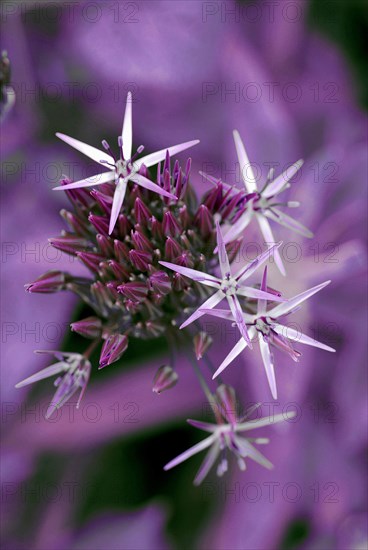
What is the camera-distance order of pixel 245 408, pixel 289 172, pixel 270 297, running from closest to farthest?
pixel 270 297
pixel 289 172
pixel 245 408

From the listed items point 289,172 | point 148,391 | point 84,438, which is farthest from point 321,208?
point 84,438

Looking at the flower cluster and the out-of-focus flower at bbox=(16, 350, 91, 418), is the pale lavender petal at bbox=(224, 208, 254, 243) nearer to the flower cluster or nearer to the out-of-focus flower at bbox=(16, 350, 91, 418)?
the flower cluster

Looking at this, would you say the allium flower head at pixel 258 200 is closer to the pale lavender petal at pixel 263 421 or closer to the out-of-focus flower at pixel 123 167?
the out-of-focus flower at pixel 123 167

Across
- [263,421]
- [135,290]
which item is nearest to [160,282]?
[135,290]

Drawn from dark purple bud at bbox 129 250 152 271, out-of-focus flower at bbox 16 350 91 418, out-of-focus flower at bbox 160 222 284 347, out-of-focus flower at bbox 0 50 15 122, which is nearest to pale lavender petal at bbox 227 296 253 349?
out-of-focus flower at bbox 160 222 284 347

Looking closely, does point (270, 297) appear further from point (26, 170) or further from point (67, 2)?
point (67, 2)

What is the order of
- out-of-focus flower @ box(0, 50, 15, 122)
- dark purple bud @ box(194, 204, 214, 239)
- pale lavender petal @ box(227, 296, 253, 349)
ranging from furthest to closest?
out-of-focus flower @ box(0, 50, 15, 122), dark purple bud @ box(194, 204, 214, 239), pale lavender petal @ box(227, 296, 253, 349)

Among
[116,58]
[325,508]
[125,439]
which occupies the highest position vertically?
[116,58]
